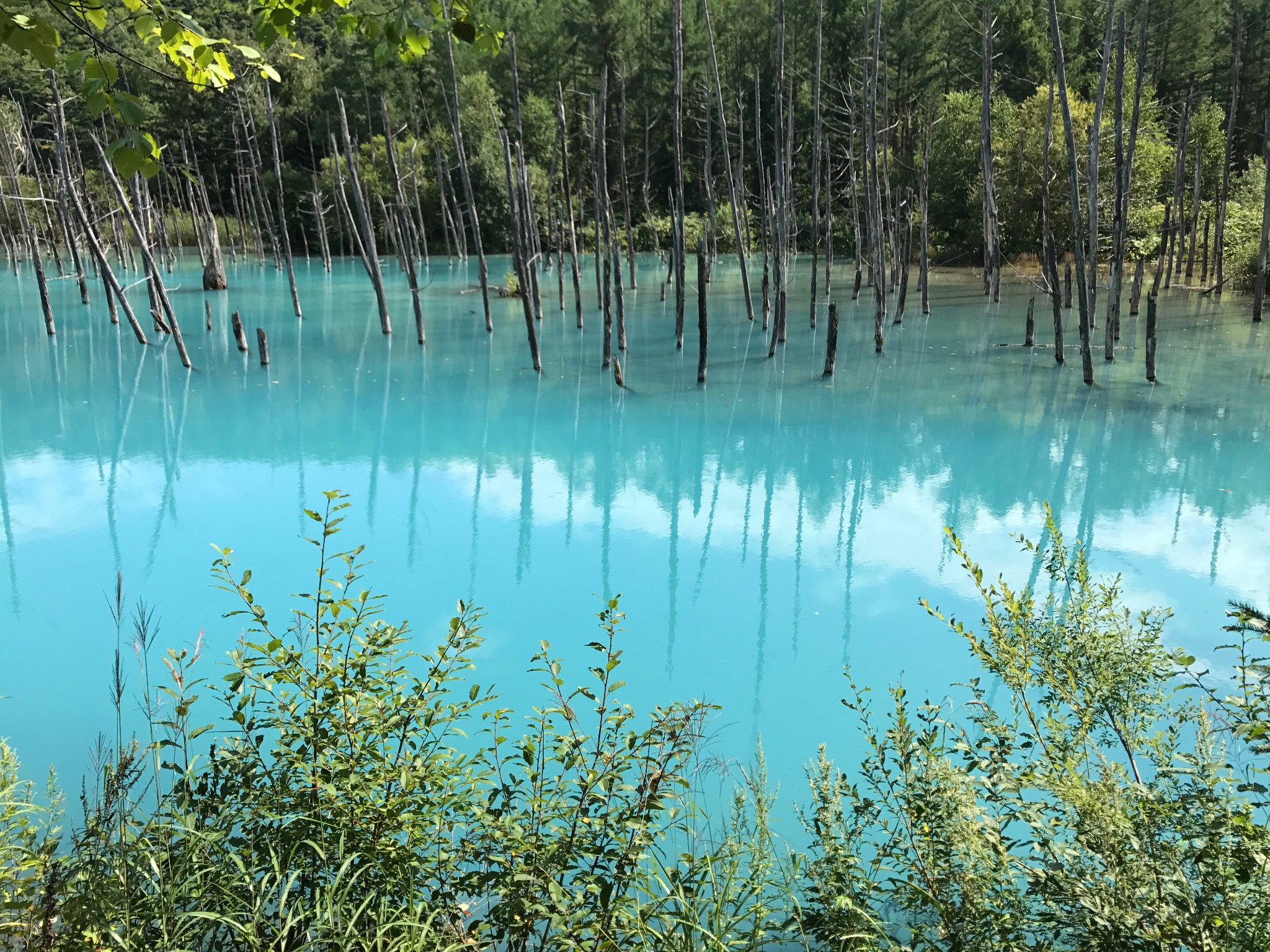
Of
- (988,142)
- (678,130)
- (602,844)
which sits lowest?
(602,844)

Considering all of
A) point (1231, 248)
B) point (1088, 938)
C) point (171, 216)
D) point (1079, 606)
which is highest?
point (171, 216)

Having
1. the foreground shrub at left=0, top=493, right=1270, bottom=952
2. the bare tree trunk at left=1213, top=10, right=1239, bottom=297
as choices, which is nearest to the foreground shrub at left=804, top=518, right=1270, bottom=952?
the foreground shrub at left=0, top=493, right=1270, bottom=952

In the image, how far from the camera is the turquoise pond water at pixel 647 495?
6.20 meters

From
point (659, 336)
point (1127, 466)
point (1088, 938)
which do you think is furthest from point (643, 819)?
point (659, 336)

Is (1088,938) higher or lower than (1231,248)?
lower

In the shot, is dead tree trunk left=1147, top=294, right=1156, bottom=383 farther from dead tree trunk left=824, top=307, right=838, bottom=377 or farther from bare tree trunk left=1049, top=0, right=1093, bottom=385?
dead tree trunk left=824, top=307, right=838, bottom=377

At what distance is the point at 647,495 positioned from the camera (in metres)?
9.70

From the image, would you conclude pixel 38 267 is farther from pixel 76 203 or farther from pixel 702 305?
pixel 702 305

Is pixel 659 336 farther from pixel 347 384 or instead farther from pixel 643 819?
pixel 643 819

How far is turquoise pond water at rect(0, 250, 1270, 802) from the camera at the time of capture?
6.20 m

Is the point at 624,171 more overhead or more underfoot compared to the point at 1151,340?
more overhead

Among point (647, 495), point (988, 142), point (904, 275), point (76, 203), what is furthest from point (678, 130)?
point (904, 275)

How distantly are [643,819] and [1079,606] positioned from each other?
167 centimetres

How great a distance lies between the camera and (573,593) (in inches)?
282
